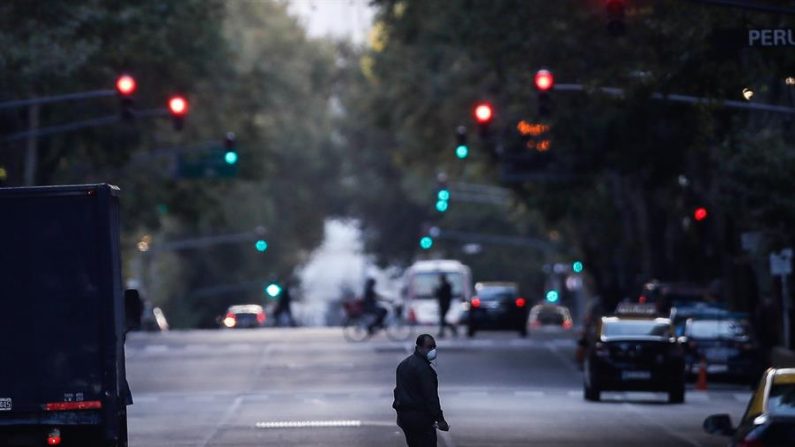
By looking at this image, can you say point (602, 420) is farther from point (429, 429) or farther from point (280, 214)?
point (280, 214)

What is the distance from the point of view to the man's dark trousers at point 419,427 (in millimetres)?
18047

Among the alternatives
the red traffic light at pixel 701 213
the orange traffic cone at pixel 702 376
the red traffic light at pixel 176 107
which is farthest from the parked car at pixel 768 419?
the red traffic light at pixel 701 213

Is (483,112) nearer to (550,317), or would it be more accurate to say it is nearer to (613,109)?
(613,109)

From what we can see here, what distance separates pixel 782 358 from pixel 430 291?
91.9 feet

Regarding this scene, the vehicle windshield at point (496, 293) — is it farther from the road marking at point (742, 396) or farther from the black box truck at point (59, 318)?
the black box truck at point (59, 318)

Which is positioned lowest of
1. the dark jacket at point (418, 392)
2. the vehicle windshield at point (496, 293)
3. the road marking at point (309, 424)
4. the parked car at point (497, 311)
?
the dark jacket at point (418, 392)

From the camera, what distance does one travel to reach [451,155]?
70.8 m

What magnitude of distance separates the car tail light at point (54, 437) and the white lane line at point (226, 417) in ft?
24.5

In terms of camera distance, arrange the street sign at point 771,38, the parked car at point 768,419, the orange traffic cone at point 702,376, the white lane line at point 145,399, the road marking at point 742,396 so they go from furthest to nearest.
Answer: the orange traffic cone at point 702,376 < the road marking at point 742,396 < the white lane line at point 145,399 < the street sign at point 771,38 < the parked car at point 768,419

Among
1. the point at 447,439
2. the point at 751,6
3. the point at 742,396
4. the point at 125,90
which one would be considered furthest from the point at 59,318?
the point at 742,396

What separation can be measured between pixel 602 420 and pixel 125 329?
1249cm

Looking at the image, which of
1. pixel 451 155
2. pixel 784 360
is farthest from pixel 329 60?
pixel 784 360

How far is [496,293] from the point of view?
57250mm

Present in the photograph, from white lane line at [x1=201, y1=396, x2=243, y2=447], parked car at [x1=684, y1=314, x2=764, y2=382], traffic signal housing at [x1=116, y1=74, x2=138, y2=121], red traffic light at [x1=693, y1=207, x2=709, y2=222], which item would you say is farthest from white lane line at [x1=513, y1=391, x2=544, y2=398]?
red traffic light at [x1=693, y1=207, x2=709, y2=222]
